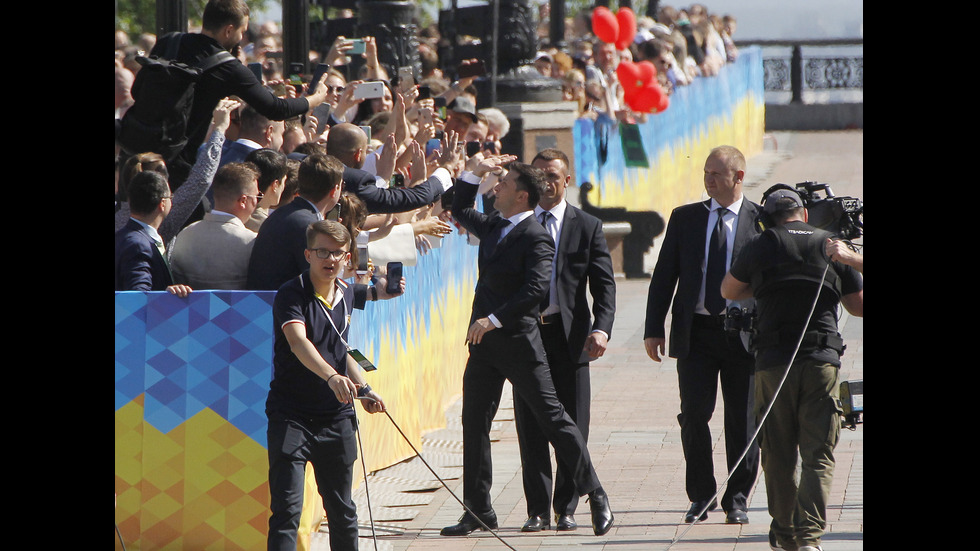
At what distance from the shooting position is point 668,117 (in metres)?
21.9

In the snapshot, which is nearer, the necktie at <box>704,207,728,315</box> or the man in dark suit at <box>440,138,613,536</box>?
the man in dark suit at <box>440,138,613,536</box>

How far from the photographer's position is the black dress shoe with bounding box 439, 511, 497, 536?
293 inches

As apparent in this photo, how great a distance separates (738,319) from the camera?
23.4ft

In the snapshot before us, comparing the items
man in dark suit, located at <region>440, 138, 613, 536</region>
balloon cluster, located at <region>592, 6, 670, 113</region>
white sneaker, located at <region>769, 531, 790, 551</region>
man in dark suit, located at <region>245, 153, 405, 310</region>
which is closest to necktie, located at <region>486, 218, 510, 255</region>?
man in dark suit, located at <region>440, 138, 613, 536</region>

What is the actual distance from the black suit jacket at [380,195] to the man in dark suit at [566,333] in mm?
695

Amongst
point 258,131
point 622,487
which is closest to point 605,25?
point 258,131

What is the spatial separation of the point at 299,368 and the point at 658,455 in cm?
378

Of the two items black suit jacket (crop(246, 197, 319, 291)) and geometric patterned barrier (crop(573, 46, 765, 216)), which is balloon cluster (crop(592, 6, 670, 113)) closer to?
geometric patterned barrier (crop(573, 46, 765, 216))

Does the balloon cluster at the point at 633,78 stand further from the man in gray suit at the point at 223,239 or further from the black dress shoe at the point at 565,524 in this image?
the man in gray suit at the point at 223,239

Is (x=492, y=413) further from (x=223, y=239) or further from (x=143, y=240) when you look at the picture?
(x=143, y=240)

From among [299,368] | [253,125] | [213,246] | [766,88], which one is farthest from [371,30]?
[766,88]

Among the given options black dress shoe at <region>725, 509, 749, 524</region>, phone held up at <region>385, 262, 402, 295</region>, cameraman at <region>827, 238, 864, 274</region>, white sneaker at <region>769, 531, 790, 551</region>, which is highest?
cameraman at <region>827, 238, 864, 274</region>
